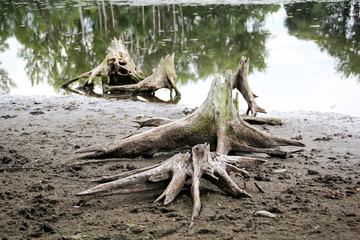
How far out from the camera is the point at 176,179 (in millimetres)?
4527

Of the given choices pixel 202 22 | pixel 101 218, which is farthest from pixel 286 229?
pixel 202 22

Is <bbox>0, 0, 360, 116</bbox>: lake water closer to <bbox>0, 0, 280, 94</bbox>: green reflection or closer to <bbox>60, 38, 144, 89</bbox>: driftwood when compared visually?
<bbox>0, 0, 280, 94</bbox>: green reflection

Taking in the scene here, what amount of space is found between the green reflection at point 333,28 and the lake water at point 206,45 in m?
0.06

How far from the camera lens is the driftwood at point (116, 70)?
1360 centimetres

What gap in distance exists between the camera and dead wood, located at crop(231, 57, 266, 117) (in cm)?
882

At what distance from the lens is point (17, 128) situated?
7.86m

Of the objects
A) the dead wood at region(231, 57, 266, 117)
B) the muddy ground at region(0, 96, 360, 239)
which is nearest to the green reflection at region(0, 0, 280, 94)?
the dead wood at region(231, 57, 266, 117)

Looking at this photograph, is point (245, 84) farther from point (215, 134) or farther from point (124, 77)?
point (124, 77)

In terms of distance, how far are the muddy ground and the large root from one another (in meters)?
0.25

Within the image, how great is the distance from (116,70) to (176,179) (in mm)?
9668

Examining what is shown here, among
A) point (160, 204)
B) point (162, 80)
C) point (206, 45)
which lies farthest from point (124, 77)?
point (160, 204)

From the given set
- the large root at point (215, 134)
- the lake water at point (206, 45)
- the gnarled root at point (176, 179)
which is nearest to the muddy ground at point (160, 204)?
the gnarled root at point (176, 179)

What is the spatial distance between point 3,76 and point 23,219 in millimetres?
13081

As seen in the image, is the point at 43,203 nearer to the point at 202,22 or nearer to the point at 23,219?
the point at 23,219
